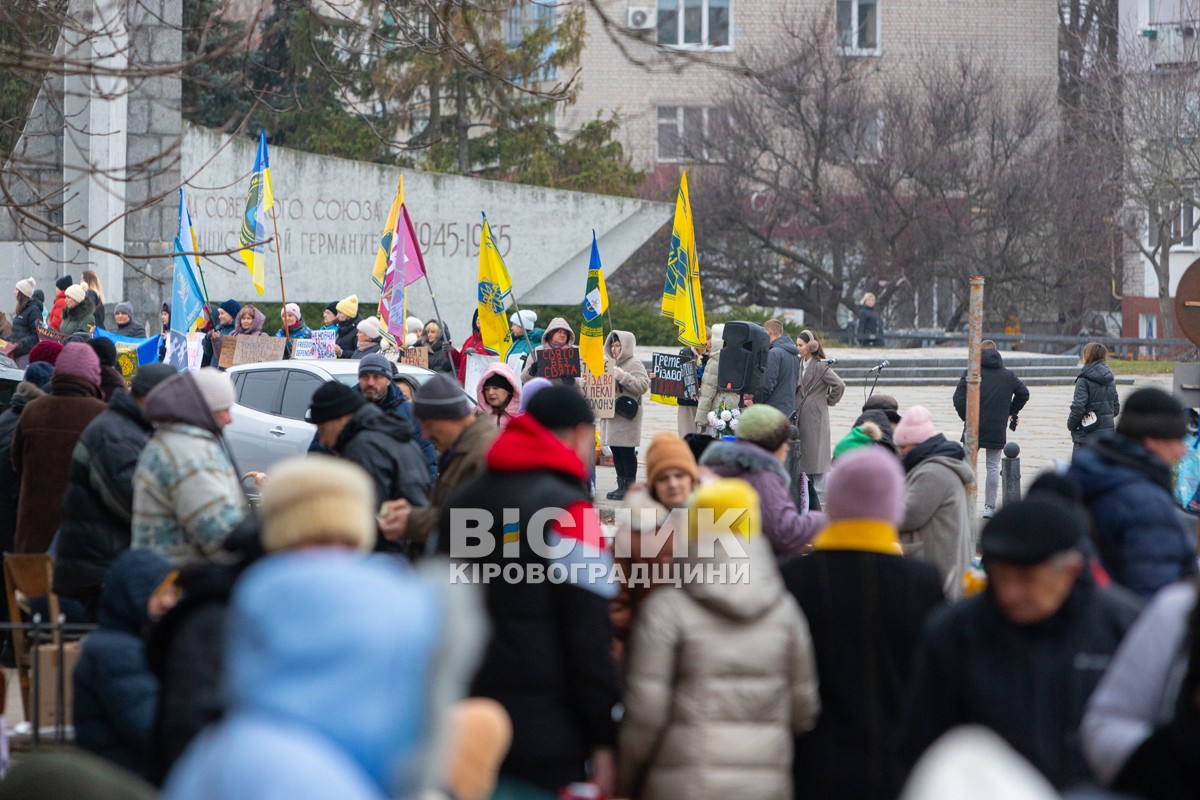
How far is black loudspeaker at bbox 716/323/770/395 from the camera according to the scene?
14.9 meters

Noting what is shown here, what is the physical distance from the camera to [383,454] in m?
6.96

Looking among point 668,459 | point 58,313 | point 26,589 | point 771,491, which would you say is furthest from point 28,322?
point 668,459

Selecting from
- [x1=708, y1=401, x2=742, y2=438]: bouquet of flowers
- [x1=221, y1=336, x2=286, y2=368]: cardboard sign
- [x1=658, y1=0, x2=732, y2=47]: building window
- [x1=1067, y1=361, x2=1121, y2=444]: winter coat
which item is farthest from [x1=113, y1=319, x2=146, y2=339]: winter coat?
[x1=658, y1=0, x2=732, y2=47]: building window

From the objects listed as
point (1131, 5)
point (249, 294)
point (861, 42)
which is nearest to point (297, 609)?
point (249, 294)

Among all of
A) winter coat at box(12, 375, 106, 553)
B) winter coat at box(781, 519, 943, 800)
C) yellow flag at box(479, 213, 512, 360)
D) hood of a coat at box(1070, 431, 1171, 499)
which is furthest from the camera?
yellow flag at box(479, 213, 512, 360)

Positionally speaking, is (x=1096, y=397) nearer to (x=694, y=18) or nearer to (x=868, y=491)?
(x=868, y=491)

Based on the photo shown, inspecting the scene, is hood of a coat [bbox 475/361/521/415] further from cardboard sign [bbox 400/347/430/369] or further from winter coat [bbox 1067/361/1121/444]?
cardboard sign [bbox 400/347/430/369]

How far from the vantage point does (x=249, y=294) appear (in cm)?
2936

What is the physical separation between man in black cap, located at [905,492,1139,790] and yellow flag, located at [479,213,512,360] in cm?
1363

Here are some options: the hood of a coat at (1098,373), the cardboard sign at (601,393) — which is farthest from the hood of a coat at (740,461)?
the hood of a coat at (1098,373)

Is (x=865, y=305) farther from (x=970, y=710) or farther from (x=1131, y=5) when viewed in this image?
(x=970, y=710)

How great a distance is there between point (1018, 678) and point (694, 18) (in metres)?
54.2

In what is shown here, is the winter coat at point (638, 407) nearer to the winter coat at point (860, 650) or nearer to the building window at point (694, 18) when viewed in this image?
the winter coat at point (860, 650)

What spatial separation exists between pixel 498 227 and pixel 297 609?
28.6m
